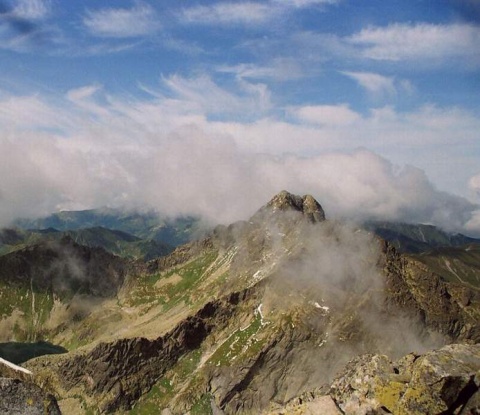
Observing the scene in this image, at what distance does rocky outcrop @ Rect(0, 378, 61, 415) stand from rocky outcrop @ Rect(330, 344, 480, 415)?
16.9m

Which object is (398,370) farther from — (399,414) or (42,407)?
(42,407)

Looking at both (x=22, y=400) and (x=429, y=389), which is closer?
(x=22, y=400)

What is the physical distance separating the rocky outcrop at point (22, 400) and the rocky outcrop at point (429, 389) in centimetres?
1691

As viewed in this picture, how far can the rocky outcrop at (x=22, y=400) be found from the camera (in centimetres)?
2342

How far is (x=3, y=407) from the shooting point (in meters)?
23.3

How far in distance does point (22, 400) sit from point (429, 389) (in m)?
21.4

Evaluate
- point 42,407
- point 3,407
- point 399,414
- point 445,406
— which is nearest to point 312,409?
point 399,414

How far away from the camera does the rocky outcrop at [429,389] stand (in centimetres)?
2417

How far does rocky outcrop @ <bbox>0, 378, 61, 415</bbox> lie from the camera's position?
23422 mm

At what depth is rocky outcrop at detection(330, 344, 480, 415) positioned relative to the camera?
79.3 feet

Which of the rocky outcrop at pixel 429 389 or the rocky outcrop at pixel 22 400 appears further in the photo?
the rocky outcrop at pixel 429 389

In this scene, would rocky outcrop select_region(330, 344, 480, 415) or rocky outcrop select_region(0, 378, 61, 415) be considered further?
rocky outcrop select_region(330, 344, 480, 415)

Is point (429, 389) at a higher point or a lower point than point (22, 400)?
higher

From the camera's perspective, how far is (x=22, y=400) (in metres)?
23.6
